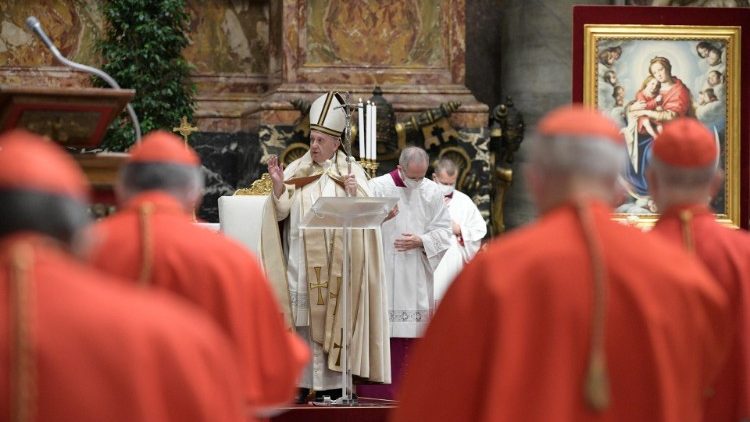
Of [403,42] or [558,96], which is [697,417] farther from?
[558,96]

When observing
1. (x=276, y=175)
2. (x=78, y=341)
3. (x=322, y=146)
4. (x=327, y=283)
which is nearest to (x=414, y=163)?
(x=322, y=146)

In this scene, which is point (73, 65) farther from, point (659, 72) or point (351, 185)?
point (659, 72)

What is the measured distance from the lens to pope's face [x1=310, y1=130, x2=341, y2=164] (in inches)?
378

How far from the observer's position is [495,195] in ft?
43.9

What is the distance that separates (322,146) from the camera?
9609mm

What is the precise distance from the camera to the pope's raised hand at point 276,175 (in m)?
9.06

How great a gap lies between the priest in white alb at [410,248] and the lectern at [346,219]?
3.24ft

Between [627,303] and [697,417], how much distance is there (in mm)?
408

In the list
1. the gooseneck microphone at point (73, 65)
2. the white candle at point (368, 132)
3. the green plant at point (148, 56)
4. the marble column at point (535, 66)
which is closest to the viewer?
the gooseneck microphone at point (73, 65)

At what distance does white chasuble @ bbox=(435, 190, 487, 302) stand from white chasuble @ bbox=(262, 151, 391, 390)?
100 inches

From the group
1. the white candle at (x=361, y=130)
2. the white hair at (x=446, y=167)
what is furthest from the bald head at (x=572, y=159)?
the white hair at (x=446, y=167)

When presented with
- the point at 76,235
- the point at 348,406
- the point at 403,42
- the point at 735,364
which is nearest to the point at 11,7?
the point at 403,42

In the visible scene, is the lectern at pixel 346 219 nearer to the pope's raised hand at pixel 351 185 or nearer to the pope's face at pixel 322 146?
the pope's raised hand at pixel 351 185

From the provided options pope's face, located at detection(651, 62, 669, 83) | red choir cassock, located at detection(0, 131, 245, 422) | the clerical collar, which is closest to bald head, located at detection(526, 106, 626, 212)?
red choir cassock, located at detection(0, 131, 245, 422)
